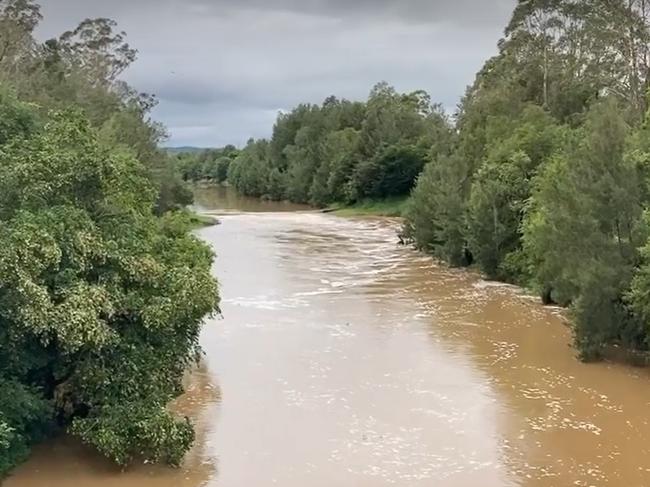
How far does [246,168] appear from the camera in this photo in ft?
379

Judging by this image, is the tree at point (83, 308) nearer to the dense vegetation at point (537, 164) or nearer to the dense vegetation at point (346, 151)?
the dense vegetation at point (537, 164)

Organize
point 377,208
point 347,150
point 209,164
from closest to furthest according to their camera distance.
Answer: point 377,208
point 347,150
point 209,164

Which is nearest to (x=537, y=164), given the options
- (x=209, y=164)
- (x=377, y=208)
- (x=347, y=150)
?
(x=377, y=208)

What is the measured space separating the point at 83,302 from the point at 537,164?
28456 mm

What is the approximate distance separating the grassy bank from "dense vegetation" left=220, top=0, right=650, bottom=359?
2.56 ft

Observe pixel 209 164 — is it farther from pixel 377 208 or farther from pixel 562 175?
pixel 562 175

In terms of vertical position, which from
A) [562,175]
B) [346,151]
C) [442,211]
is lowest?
[442,211]

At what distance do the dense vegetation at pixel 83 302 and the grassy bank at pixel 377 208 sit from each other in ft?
195

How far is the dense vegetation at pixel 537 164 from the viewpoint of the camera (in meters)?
22.3

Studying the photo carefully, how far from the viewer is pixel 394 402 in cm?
1891

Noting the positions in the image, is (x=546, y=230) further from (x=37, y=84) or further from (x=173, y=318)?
(x=37, y=84)

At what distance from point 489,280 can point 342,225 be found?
A: 101ft

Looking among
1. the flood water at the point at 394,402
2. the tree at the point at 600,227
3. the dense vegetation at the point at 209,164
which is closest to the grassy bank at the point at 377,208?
the flood water at the point at 394,402

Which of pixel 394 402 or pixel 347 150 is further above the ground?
pixel 347 150
